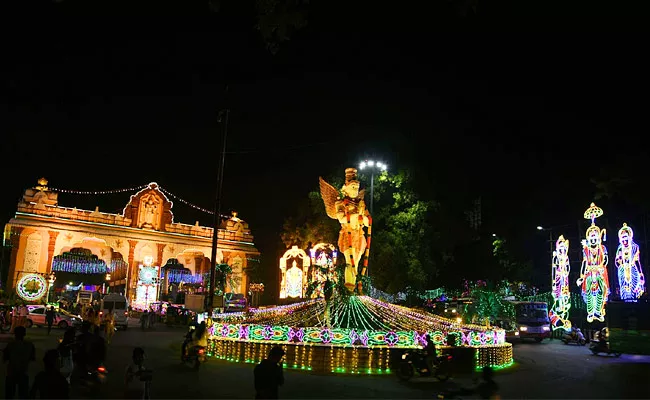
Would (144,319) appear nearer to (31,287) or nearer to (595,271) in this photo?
(31,287)

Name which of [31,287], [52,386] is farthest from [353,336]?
[31,287]

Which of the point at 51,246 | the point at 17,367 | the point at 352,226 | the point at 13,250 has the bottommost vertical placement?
the point at 17,367

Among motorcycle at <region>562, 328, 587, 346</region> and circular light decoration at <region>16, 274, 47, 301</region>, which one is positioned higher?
circular light decoration at <region>16, 274, 47, 301</region>

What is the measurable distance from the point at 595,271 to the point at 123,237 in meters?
33.3

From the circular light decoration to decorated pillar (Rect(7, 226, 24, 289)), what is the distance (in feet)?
13.1

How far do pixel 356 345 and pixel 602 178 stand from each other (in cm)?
1035

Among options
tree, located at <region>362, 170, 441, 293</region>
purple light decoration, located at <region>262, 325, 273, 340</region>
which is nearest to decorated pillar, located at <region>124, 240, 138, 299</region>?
tree, located at <region>362, 170, 441, 293</region>

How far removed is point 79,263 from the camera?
44.6 metres

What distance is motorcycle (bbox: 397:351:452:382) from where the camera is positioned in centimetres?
1316

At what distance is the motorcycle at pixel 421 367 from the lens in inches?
518

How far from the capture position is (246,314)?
70.2 feet

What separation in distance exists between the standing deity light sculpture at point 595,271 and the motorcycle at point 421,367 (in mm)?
16966

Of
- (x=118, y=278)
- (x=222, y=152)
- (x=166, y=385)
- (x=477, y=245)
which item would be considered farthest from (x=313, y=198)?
(x=118, y=278)

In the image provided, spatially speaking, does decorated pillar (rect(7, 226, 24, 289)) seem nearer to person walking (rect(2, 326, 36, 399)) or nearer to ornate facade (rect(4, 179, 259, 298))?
ornate facade (rect(4, 179, 259, 298))
